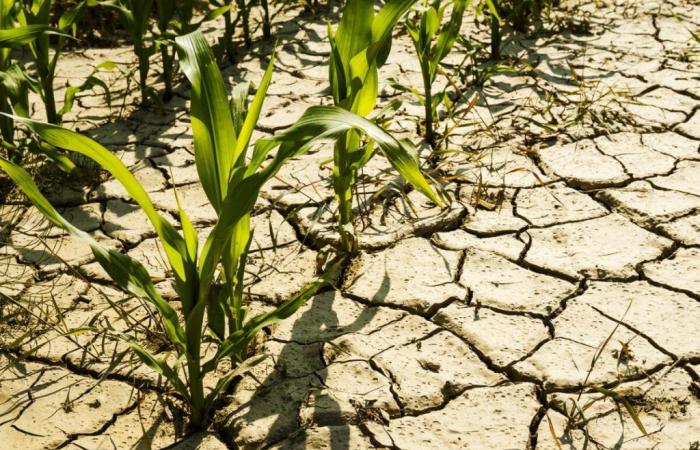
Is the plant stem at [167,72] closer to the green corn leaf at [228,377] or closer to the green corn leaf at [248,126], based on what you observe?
the green corn leaf at [248,126]

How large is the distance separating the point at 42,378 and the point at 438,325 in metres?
1.02

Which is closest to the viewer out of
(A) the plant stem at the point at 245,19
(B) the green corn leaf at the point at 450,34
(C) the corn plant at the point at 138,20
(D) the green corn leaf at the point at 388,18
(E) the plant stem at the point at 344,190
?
(D) the green corn leaf at the point at 388,18

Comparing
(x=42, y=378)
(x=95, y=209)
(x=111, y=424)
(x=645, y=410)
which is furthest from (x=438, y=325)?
(x=95, y=209)

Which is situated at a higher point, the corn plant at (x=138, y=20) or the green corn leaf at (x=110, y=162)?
the corn plant at (x=138, y=20)

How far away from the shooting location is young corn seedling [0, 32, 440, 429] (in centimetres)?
170

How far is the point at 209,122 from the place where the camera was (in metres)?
Answer: 1.83

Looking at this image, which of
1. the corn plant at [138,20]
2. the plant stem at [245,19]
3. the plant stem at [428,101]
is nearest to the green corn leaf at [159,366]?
the plant stem at [428,101]

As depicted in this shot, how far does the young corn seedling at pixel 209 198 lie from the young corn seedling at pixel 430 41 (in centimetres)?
106

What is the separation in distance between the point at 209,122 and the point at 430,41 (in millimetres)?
1333

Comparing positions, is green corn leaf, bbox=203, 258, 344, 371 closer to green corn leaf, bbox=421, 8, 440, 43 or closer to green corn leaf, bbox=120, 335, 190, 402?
green corn leaf, bbox=120, 335, 190, 402

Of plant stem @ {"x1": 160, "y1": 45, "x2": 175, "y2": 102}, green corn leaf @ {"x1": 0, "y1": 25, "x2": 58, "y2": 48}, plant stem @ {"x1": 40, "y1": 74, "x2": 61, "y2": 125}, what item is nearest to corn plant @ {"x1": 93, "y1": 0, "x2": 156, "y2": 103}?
plant stem @ {"x1": 160, "y1": 45, "x2": 175, "y2": 102}

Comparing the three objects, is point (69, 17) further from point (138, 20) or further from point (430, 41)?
point (430, 41)

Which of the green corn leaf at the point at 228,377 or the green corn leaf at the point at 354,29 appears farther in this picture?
the green corn leaf at the point at 354,29

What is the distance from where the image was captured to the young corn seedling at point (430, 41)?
2908 mm
